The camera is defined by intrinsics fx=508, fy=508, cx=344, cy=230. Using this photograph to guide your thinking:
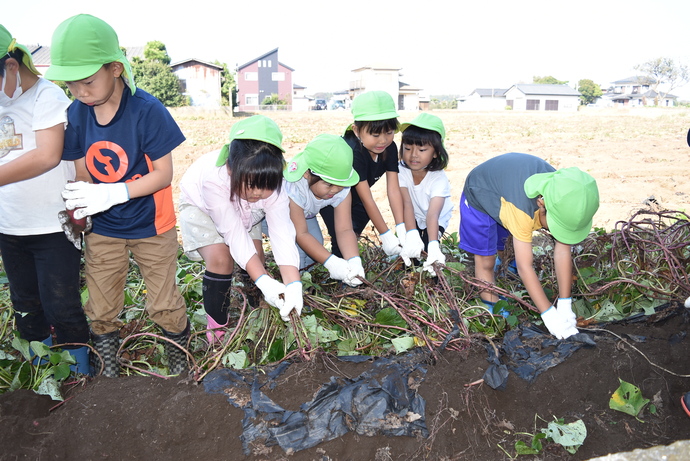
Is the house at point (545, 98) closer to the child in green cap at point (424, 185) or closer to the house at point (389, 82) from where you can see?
the house at point (389, 82)

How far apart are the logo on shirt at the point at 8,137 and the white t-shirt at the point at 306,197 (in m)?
1.13

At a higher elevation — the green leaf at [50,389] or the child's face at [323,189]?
the child's face at [323,189]

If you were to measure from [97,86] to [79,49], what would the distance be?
0.43 ft

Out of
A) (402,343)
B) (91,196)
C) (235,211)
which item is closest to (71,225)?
(91,196)

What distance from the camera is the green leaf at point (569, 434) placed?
5.55 feet

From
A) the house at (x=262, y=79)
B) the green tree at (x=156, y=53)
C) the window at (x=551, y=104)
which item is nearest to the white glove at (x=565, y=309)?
the green tree at (x=156, y=53)

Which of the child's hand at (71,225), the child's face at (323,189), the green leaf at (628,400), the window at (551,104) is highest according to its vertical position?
the window at (551,104)

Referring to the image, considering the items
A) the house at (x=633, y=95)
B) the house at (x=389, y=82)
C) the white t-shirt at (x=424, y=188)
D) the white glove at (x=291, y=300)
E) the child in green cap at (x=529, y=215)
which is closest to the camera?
the child in green cap at (x=529, y=215)

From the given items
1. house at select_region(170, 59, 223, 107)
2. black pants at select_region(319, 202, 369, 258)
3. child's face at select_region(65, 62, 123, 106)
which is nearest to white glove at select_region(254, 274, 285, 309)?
black pants at select_region(319, 202, 369, 258)

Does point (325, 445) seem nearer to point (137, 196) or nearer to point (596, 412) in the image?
point (596, 412)

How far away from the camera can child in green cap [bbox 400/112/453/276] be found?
9.34 feet

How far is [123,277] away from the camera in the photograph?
212 cm

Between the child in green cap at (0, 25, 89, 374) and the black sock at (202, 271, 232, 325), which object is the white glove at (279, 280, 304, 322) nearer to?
the black sock at (202, 271, 232, 325)

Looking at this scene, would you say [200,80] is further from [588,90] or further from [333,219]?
[588,90]
